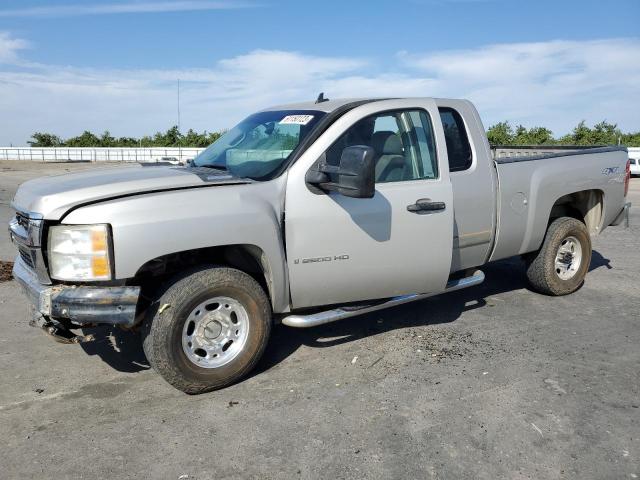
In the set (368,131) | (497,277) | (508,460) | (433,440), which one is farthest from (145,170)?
(497,277)

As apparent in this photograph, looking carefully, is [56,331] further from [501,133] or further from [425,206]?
[501,133]

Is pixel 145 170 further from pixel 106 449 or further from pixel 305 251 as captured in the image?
pixel 106 449

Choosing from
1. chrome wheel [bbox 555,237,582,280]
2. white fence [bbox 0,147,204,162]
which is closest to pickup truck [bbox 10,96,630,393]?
chrome wheel [bbox 555,237,582,280]

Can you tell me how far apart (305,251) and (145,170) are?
1468 mm

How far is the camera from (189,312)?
153 inches

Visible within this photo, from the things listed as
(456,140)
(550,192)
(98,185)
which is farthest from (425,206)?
(98,185)

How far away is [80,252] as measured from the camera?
11.9 ft

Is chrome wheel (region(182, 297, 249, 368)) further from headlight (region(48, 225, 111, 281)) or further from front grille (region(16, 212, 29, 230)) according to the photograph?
front grille (region(16, 212, 29, 230))

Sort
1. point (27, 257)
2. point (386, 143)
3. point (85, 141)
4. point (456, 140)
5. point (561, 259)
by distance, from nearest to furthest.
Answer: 1. point (27, 257)
2. point (386, 143)
3. point (456, 140)
4. point (561, 259)
5. point (85, 141)

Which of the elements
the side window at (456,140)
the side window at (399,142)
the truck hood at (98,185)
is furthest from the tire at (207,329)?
the side window at (456,140)

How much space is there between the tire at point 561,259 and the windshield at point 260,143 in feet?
Answer: 9.77

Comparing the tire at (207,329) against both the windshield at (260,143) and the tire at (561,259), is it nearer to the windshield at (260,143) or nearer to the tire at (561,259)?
the windshield at (260,143)

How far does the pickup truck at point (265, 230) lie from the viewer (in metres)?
3.67

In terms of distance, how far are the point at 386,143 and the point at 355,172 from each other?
3.24 feet
